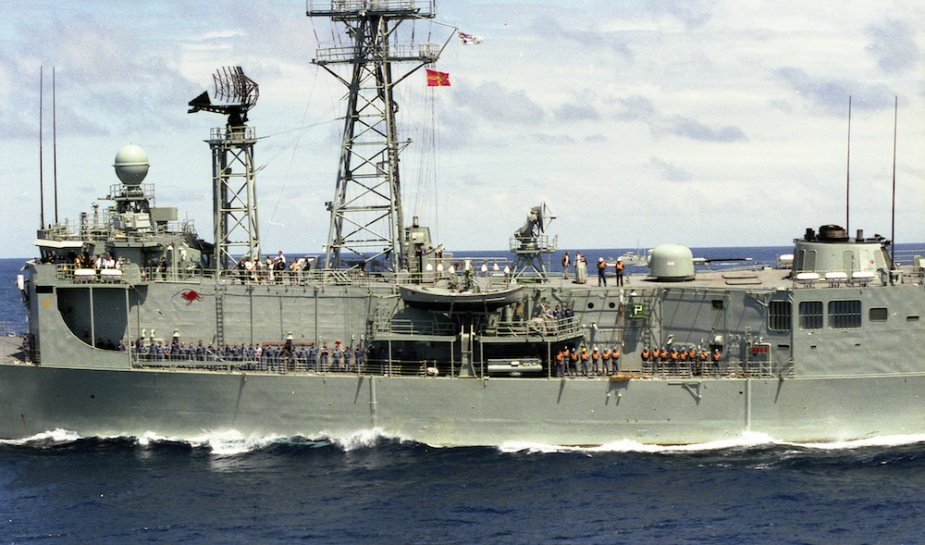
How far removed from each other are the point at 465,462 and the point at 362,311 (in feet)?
19.0

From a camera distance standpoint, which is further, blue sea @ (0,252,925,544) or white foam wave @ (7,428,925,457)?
white foam wave @ (7,428,925,457)

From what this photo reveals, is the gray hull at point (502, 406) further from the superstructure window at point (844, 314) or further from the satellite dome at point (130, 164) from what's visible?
the satellite dome at point (130, 164)

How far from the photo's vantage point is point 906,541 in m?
23.6

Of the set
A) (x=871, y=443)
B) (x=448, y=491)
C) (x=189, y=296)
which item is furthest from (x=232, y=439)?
(x=871, y=443)

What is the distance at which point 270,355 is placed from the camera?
32188mm

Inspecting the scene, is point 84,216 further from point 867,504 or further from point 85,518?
point 867,504

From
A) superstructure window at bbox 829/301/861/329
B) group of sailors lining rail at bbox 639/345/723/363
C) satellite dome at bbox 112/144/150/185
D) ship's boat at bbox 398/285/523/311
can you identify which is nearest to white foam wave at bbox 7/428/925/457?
group of sailors lining rail at bbox 639/345/723/363

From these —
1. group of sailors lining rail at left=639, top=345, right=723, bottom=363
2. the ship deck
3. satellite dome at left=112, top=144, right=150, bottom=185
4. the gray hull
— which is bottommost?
the gray hull

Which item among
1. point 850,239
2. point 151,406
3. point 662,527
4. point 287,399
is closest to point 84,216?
point 151,406

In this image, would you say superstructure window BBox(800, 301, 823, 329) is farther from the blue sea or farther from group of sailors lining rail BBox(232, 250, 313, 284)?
group of sailors lining rail BBox(232, 250, 313, 284)

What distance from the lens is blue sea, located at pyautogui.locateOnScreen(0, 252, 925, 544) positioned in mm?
24594

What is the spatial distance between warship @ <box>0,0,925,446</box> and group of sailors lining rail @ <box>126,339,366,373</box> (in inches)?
2.8

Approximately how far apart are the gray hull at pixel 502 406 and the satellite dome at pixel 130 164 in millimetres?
6757

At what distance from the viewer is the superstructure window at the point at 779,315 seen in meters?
30.3
